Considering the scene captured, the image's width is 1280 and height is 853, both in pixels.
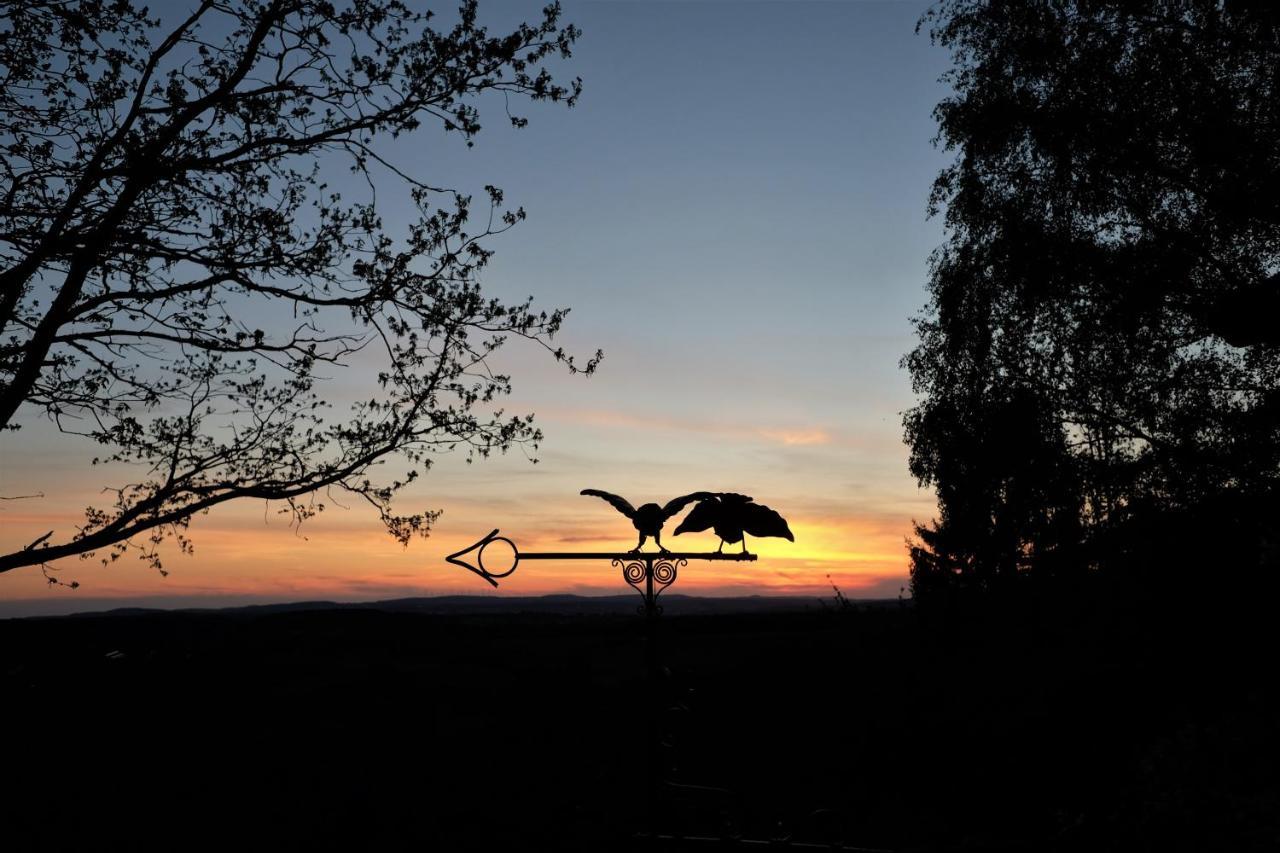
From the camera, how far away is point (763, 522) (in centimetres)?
432

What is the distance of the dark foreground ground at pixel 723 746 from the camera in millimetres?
7355

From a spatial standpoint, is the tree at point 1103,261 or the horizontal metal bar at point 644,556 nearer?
the horizontal metal bar at point 644,556

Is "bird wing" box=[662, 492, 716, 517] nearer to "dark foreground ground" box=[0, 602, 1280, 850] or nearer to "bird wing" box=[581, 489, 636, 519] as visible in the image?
"bird wing" box=[581, 489, 636, 519]

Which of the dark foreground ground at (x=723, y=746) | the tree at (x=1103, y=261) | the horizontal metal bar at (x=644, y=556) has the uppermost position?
the tree at (x=1103, y=261)

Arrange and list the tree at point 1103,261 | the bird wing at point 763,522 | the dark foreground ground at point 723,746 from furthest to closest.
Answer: the tree at point 1103,261 → the dark foreground ground at point 723,746 → the bird wing at point 763,522

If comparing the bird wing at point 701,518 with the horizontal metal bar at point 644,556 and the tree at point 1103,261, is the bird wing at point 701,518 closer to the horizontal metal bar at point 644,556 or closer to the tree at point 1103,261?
A: the horizontal metal bar at point 644,556

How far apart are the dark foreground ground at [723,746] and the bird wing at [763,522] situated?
924 millimetres

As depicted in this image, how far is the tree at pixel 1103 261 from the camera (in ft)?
48.0

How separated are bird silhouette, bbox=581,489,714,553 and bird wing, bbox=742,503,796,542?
7.5 inches

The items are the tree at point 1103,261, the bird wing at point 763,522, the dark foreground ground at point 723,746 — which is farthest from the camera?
the tree at point 1103,261

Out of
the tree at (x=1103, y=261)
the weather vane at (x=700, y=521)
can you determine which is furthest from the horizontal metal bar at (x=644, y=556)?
the tree at (x=1103, y=261)

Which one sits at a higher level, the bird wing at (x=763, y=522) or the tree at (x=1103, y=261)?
the tree at (x=1103, y=261)

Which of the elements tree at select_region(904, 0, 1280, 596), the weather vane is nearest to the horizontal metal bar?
the weather vane

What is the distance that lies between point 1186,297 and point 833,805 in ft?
34.0
